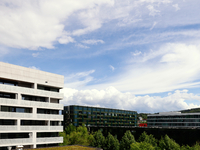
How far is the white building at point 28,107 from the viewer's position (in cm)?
5003

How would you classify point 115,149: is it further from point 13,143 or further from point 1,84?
point 1,84

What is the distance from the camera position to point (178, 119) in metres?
176

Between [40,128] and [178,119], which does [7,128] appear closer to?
[40,128]

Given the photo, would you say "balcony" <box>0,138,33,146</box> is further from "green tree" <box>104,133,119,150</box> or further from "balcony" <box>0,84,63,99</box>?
"green tree" <box>104,133,119,150</box>

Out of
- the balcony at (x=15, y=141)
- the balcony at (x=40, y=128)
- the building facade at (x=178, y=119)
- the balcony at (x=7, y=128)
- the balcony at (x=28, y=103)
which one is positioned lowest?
the building facade at (x=178, y=119)

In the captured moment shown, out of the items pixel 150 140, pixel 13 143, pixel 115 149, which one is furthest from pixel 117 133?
pixel 13 143

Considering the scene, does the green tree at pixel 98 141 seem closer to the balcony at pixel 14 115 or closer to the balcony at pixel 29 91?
the balcony at pixel 29 91

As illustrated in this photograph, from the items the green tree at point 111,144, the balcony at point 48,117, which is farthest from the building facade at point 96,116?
the balcony at point 48,117

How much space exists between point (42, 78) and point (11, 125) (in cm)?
1549

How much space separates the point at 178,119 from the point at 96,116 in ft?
246

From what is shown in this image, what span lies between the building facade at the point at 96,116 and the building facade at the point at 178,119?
2487cm

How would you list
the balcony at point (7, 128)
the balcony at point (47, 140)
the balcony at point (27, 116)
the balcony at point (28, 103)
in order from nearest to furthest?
the balcony at point (7, 128) < the balcony at point (27, 116) < the balcony at point (28, 103) < the balcony at point (47, 140)

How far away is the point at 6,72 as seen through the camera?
51.0m

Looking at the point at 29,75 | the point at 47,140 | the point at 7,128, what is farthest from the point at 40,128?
the point at 29,75
